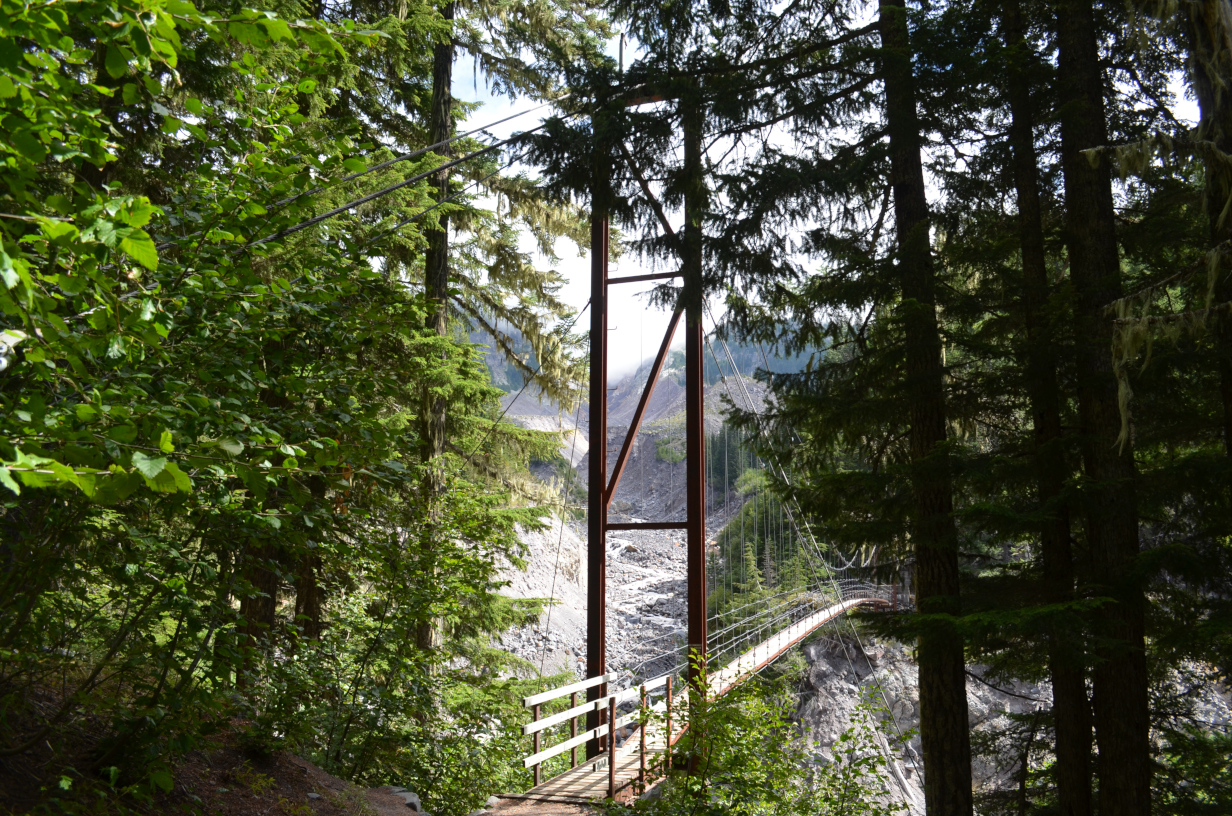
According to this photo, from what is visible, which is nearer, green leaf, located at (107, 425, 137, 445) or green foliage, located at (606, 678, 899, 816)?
green leaf, located at (107, 425, 137, 445)

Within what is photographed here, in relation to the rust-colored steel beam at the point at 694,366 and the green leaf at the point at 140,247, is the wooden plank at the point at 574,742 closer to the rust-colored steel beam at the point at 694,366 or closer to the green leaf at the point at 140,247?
the rust-colored steel beam at the point at 694,366

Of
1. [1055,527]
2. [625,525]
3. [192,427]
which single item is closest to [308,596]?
[625,525]

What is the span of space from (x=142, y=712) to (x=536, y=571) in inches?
1048

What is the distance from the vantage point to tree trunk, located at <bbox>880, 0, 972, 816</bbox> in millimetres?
4242

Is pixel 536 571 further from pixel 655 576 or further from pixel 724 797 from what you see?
pixel 724 797

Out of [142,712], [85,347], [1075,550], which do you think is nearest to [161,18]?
[85,347]

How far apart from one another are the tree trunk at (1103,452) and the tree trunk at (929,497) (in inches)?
26.5

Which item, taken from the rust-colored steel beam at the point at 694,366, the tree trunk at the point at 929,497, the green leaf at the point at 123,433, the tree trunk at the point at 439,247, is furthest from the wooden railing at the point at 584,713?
the green leaf at the point at 123,433

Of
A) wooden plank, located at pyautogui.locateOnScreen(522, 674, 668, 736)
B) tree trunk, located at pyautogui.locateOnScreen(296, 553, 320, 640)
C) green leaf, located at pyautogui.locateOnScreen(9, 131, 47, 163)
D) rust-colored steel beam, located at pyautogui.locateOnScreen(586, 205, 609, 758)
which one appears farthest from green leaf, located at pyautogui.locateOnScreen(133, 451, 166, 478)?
rust-colored steel beam, located at pyautogui.locateOnScreen(586, 205, 609, 758)

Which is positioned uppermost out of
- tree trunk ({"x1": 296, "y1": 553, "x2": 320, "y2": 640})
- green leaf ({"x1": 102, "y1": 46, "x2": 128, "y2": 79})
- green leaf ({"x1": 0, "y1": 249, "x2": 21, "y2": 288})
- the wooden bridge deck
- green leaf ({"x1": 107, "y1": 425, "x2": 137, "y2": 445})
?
green leaf ({"x1": 102, "y1": 46, "x2": 128, "y2": 79})

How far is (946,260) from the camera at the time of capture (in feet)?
16.5

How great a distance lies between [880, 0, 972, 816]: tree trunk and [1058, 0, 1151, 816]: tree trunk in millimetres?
673

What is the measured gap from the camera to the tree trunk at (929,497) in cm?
424

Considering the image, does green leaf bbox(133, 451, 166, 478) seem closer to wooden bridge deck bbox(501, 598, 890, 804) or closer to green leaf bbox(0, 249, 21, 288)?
green leaf bbox(0, 249, 21, 288)
